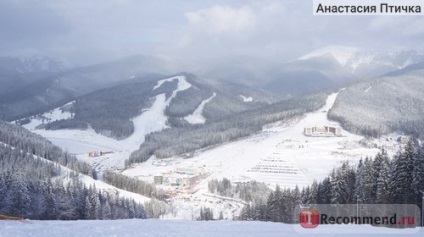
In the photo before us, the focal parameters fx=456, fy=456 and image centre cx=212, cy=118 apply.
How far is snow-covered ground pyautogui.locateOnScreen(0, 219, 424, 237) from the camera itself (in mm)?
24938

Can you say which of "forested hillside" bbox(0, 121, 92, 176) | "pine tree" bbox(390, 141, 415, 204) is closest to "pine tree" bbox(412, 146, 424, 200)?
"pine tree" bbox(390, 141, 415, 204)

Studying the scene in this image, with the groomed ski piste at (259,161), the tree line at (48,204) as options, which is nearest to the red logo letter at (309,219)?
the tree line at (48,204)

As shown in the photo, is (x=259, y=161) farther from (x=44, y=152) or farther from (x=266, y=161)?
(x=44, y=152)

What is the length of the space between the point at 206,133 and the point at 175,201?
312ft

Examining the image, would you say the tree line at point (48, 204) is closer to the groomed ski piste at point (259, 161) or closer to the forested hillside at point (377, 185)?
the forested hillside at point (377, 185)

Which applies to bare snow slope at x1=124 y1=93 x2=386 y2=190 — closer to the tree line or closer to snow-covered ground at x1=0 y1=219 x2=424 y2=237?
the tree line

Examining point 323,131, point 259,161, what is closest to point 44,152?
point 259,161

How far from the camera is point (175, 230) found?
26.2 m

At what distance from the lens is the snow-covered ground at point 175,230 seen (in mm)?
24938

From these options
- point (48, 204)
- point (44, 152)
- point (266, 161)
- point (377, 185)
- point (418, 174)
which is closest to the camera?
point (418, 174)

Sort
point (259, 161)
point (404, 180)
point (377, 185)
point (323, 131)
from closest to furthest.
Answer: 1. point (404, 180)
2. point (377, 185)
3. point (259, 161)
4. point (323, 131)

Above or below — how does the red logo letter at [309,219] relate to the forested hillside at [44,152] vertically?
below

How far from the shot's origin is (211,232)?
26047 mm

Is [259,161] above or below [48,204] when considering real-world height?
above
